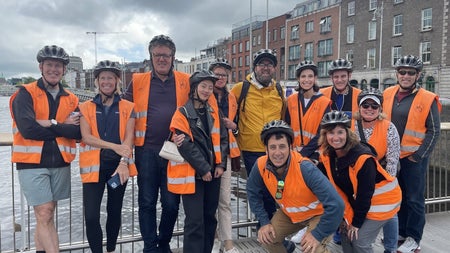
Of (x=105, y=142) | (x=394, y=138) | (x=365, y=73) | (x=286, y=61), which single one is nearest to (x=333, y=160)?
(x=394, y=138)

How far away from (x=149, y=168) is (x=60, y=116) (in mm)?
997

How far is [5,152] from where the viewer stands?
51.7 feet

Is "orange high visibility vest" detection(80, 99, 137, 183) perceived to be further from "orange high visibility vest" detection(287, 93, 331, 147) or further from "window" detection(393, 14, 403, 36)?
"window" detection(393, 14, 403, 36)

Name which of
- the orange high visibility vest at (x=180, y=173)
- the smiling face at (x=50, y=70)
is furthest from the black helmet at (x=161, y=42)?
the smiling face at (x=50, y=70)

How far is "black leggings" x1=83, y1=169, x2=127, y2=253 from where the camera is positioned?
11.1ft

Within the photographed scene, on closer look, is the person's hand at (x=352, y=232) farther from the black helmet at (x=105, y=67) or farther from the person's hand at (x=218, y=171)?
the black helmet at (x=105, y=67)

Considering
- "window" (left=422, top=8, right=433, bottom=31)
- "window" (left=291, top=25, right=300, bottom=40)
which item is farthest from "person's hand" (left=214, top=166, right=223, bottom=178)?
"window" (left=291, top=25, right=300, bottom=40)

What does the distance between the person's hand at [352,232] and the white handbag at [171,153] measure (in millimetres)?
1664

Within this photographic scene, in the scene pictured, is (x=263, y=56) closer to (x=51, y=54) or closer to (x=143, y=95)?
(x=143, y=95)

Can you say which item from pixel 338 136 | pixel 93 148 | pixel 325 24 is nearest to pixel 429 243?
pixel 338 136

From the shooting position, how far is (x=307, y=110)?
3986 millimetres

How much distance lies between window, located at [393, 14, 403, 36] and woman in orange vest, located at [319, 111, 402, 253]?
109ft

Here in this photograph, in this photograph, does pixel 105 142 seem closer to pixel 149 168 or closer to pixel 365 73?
pixel 149 168

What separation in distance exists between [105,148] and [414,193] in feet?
11.1
